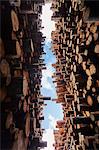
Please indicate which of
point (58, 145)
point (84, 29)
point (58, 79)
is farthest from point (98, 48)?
point (58, 145)

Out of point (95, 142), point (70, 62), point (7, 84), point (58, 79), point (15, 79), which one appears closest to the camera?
point (7, 84)

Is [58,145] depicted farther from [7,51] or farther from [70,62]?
[7,51]

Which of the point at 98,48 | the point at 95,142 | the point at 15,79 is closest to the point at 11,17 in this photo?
the point at 15,79

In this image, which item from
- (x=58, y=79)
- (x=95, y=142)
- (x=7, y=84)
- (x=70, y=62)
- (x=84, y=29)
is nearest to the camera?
(x=7, y=84)

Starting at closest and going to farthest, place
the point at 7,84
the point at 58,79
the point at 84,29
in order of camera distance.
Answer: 1. the point at 7,84
2. the point at 84,29
3. the point at 58,79

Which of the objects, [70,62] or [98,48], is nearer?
[98,48]

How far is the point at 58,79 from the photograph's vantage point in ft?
45.8

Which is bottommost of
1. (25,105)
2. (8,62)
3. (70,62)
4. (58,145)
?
(58,145)

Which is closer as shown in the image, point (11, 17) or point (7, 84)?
point (7, 84)

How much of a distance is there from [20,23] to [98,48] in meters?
2.10

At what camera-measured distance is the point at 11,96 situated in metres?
6.41

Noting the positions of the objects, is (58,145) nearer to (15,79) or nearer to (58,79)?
(58,79)

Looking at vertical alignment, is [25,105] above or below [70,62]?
below

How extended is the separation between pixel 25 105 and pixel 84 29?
8.33ft
